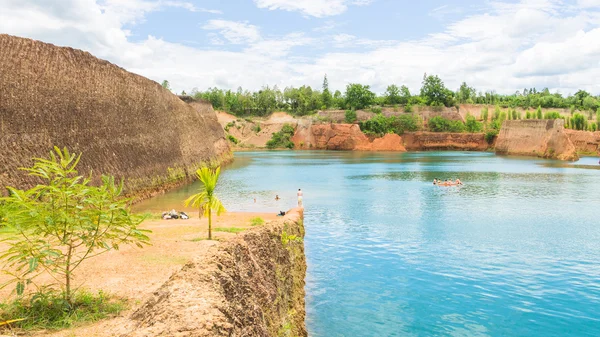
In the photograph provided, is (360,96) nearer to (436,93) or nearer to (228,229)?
(436,93)

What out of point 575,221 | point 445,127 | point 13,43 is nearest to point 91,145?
point 13,43

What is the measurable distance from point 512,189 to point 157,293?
34.5 metres

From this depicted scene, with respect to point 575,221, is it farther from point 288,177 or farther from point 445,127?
point 445,127

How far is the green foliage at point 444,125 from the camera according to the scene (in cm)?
10000

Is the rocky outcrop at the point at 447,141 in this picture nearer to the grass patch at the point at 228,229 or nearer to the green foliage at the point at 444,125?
the green foliage at the point at 444,125

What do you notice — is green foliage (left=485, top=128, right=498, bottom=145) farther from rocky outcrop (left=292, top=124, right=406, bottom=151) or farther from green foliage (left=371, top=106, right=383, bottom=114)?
green foliage (left=371, top=106, right=383, bottom=114)

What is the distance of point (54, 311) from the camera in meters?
6.77

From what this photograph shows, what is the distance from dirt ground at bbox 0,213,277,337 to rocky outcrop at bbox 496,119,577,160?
6458 cm

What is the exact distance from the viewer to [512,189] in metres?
34.8

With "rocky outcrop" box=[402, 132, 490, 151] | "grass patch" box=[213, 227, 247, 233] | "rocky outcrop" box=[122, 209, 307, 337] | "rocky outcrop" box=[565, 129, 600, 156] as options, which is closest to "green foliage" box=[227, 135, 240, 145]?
"rocky outcrop" box=[402, 132, 490, 151]

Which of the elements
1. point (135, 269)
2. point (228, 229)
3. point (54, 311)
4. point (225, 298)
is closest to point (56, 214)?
point (54, 311)

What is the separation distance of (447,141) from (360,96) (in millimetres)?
25153

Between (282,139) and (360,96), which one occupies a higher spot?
(360,96)

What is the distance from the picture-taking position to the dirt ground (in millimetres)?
6660
